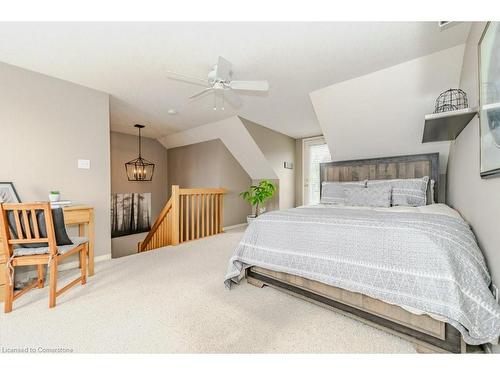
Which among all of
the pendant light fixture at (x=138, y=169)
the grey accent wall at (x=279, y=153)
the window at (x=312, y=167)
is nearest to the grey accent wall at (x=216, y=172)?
the pendant light fixture at (x=138, y=169)

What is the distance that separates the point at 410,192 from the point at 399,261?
6.39 feet

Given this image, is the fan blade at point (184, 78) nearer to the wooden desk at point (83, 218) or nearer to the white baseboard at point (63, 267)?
the wooden desk at point (83, 218)

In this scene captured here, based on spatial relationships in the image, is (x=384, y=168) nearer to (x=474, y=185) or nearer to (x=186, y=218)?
(x=474, y=185)

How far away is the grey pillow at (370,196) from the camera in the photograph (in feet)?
9.04

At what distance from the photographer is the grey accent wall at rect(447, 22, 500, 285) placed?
48.0 inches

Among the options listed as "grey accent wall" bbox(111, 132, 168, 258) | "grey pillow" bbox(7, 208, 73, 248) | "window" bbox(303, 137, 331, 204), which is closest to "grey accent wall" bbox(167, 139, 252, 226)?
"grey accent wall" bbox(111, 132, 168, 258)

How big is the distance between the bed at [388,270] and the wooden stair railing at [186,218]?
6.81ft

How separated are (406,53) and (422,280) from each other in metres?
2.22

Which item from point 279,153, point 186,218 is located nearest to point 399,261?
point 186,218

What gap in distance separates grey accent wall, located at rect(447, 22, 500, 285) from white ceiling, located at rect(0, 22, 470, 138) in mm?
363

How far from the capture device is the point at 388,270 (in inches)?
50.9

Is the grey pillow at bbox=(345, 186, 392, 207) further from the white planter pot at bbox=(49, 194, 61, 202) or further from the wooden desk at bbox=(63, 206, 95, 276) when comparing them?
the white planter pot at bbox=(49, 194, 61, 202)

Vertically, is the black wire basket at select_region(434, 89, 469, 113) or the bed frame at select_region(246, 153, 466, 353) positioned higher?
the black wire basket at select_region(434, 89, 469, 113)
